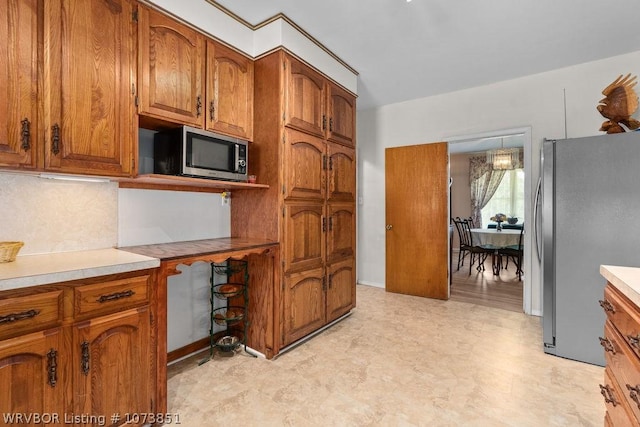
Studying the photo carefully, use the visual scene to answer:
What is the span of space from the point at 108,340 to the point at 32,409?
0.32 m

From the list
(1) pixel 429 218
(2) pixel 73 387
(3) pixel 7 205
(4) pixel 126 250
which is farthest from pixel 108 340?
(1) pixel 429 218

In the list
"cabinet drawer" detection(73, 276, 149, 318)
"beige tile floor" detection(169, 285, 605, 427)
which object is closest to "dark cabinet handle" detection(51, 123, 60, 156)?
"cabinet drawer" detection(73, 276, 149, 318)

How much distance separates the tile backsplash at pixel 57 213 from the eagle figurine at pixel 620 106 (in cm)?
392

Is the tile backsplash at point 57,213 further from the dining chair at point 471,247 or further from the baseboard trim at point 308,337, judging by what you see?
the dining chair at point 471,247

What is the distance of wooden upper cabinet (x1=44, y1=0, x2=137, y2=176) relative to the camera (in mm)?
1444

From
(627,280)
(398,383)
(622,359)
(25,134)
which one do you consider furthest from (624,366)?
(25,134)

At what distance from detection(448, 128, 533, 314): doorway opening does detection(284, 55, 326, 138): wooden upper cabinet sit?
201cm

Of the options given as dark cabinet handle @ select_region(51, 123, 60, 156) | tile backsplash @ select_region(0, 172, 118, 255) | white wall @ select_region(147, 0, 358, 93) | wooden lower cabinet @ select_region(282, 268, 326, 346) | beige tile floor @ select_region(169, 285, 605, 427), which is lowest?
beige tile floor @ select_region(169, 285, 605, 427)

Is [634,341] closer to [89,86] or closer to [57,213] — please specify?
[89,86]

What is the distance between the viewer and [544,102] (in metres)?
3.21

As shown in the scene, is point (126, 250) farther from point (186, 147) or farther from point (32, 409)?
point (32, 409)

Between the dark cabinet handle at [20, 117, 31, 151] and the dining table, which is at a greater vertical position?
the dark cabinet handle at [20, 117, 31, 151]

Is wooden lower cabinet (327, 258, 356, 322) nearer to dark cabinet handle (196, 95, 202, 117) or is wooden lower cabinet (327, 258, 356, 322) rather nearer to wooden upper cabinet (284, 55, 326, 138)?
wooden upper cabinet (284, 55, 326, 138)

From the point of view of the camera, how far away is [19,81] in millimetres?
1346
